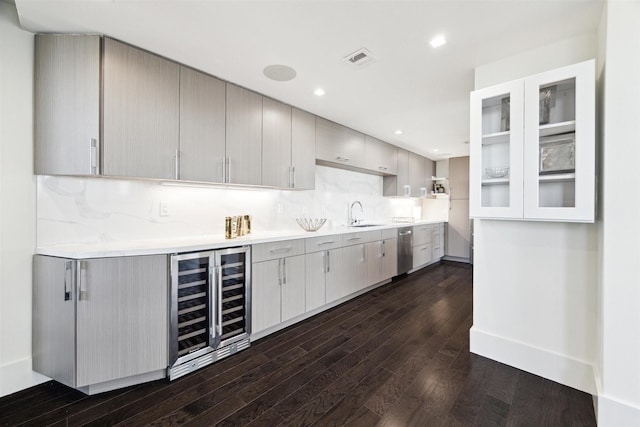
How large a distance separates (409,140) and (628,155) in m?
3.35

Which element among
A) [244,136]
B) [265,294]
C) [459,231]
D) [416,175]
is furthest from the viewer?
[459,231]

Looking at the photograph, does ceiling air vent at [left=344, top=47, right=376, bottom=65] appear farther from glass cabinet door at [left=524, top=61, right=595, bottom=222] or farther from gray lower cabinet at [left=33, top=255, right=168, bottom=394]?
gray lower cabinet at [left=33, top=255, right=168, bottom=394]

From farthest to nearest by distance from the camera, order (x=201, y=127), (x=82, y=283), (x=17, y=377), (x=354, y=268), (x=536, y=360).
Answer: (x=354, y=268) → (x=201, y=127) → (x=536, y=360) → (x=17, y=377) → (x=82, y=283)

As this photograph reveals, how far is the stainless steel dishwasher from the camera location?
4.43m

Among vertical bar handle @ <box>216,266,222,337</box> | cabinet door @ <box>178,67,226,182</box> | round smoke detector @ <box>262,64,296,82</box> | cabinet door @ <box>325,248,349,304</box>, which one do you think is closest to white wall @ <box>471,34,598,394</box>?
cabinet door @ <box>325,248,349,304</box>

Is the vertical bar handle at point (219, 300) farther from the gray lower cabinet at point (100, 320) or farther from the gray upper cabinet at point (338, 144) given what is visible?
the gray upper cabinet at point (338, 144)

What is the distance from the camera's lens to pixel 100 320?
1.71 metres

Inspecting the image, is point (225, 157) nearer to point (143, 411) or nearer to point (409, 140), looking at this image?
point (143, 411)

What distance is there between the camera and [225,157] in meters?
2.47

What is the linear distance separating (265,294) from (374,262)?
187cm

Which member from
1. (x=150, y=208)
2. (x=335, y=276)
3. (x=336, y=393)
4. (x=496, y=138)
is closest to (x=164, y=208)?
(x=150, y=208)

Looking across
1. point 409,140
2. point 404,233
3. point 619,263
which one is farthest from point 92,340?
point 409,140

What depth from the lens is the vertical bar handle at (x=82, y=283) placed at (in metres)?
1.66

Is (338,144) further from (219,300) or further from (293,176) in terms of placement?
(219,300)
